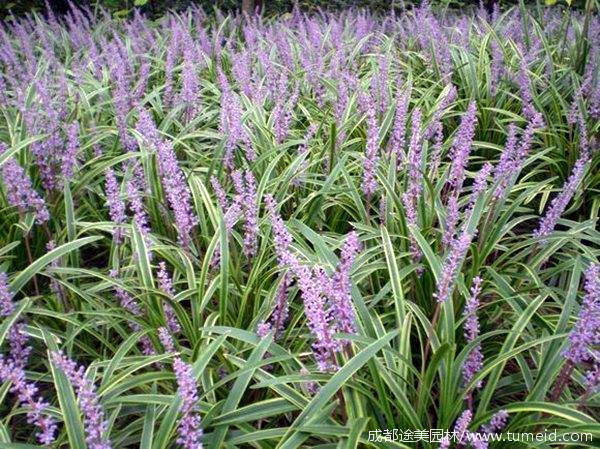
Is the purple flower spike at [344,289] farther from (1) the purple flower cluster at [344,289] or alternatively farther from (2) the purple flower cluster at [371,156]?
(2) the purple flower cluster at [371,156]

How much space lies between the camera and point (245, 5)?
8.36 m

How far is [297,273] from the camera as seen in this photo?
5.49 ft

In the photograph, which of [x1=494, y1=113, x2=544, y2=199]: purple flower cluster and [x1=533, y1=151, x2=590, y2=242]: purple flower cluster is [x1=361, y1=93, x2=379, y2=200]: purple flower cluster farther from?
[x1=533, y1=151, x2=590, y2=242]: purple flower cluster

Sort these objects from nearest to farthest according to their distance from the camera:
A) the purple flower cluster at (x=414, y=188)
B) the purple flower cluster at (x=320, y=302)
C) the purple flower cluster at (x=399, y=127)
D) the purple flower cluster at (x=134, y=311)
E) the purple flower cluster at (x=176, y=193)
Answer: the purple flower cluster at (x=320, y=302)
the purple flower cluster at (x=134, y=311)
the purple flower cluster at (x=176, y=193)
the purple flower cluster at (x=414, y=188)
the purple flower cluster at (x=399, y=127)

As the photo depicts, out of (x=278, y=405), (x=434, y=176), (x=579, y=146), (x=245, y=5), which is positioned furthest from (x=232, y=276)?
(x=245, y=5)

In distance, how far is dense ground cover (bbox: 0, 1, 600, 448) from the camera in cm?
196

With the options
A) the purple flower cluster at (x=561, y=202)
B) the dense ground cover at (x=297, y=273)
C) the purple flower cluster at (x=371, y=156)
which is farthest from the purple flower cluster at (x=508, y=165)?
the purple flower cluster at (x=371, y=156)

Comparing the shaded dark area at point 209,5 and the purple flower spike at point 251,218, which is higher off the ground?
the shaded dark area at point 209,5

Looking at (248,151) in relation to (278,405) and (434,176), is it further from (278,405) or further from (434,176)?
(278,405)

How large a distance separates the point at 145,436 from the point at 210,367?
1.61ft

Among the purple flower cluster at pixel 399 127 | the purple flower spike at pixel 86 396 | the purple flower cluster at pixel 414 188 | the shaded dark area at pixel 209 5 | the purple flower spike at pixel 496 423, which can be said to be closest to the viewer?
the purple flower spike at pixel 86 396

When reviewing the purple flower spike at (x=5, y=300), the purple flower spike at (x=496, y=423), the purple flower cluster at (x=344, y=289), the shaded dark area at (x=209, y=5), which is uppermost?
the shaded dark area at (x=209, y=5)

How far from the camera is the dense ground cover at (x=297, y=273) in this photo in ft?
6.42

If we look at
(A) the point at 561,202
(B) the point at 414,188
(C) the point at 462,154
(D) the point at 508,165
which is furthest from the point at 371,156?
(A) the point at 561,202
